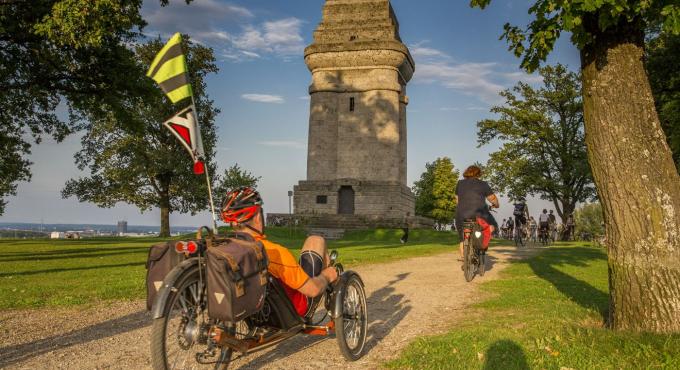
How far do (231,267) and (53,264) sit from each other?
14.4 meters

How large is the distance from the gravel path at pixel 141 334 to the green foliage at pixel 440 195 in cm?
6337

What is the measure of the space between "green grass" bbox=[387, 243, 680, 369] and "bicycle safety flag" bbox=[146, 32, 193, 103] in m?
3.56

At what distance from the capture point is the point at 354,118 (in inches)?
1670

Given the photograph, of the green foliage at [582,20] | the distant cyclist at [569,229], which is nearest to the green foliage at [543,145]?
the distant cyclist at [569,229]

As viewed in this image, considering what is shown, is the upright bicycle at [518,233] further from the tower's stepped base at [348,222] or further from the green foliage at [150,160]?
the green foliage at [150,160]

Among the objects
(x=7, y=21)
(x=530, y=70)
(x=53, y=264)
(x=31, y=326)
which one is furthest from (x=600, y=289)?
(x=7, y=21)

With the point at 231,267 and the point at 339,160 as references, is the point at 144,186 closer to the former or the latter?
the point at 339,160

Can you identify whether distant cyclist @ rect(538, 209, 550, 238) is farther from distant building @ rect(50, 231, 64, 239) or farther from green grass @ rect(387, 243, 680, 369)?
distant building @ rect(50, 231, 64, 239)

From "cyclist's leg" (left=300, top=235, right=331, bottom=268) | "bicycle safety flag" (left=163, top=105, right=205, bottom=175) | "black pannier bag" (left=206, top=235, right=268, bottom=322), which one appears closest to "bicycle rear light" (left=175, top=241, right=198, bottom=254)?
"black pannier bag" (left=206, top=235, right=268, bottom=322)

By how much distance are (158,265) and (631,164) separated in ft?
15.4

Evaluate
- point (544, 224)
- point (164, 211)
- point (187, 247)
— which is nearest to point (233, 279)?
point (187, 247)

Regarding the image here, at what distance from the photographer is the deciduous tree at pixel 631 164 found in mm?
5602

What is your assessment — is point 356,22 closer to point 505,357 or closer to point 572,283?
point 572,283

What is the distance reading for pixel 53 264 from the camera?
1595 cm
